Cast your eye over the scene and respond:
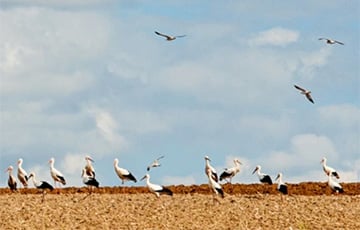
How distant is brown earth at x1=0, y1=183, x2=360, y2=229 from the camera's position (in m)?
28.5

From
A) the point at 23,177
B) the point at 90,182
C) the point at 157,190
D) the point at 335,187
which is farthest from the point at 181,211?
the point at 23,177

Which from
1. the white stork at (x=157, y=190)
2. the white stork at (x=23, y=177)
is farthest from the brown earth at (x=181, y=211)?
the white stork at (x=23, y=177)

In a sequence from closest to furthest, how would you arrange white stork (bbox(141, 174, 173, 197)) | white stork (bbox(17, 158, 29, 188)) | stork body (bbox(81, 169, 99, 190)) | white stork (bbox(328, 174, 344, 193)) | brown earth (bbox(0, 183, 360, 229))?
brown earth (bbox(0, 183, 360, 229)), white stork (bbox(141, 174, 173, 197)), stork body (bbox(81, 169, 99, 190)), white stork (bbox(328, 174, 344, 193)), white stork (bbox(17, 158, 29, 188))

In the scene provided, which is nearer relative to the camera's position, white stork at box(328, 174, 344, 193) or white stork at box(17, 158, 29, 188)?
white stork at box(328, 174, 344, 193)

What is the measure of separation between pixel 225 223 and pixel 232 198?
4518mm

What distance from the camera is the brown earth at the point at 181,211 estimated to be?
1123 inches

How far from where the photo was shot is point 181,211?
98.2 feet

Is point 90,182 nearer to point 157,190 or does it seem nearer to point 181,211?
point 157,190

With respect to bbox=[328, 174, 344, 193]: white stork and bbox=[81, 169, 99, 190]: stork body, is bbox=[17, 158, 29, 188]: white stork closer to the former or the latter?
bbox=[81, 169, 99, 190]: stork body

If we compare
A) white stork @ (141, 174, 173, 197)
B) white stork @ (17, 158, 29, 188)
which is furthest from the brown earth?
white stork @ (17, 158, 29, 188)

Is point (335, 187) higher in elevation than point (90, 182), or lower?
higher

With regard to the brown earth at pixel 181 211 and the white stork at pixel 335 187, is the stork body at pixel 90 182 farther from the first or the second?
the white stork at pixel 335 187

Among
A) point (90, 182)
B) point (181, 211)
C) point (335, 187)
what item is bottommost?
point (181, 211)

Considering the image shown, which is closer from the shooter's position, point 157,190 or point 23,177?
point 157,190
